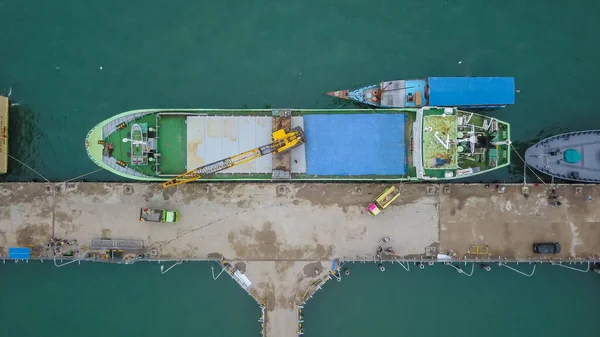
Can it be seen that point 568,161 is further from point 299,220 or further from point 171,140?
point 171,140

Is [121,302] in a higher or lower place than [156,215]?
lower

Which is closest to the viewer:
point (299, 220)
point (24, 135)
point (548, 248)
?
point (548, 248)

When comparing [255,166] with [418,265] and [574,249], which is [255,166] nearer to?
[418,265]

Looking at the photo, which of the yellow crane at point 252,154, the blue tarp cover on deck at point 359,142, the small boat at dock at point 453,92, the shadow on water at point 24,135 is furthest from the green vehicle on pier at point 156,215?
the small boat at dock at point 453,92

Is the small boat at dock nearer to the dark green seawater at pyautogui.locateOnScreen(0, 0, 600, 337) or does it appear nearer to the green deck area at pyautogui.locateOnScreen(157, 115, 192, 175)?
the dark green seawater at pyautogui.locateOnScreen(0, 0, 600, 337)

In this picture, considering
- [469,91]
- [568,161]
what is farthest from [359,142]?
[568,161]

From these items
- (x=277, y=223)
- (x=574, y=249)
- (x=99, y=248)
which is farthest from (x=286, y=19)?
(x=574, y=249)

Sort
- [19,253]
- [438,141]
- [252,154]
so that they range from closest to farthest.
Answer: [438,141]
[252,154]
[19,253]
